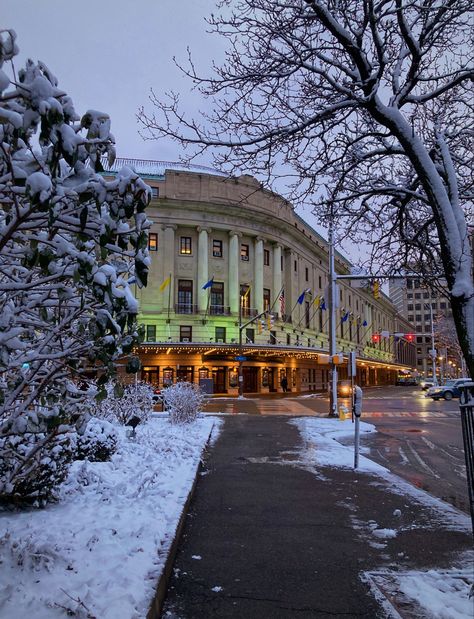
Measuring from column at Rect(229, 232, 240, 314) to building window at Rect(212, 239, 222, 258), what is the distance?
1072 millimetres

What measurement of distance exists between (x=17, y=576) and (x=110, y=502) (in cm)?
211

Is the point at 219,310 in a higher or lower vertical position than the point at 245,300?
lower

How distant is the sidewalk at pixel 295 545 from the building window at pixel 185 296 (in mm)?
41919

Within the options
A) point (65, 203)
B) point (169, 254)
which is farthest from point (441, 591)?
point (169, 254)

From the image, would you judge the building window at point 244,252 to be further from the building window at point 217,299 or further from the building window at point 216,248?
the building window at point 217,299

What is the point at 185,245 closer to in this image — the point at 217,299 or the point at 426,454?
the point at 217,299

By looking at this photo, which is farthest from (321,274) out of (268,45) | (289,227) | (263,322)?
(268,45)

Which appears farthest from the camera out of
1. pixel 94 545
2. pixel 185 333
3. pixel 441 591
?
pixel 185 333

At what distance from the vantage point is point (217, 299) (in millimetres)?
52969

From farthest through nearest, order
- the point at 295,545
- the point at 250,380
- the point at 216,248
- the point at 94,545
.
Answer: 1. the point at 250,380
2. the point at 216,248
3. the point at 295,545
4. the point at 94,545

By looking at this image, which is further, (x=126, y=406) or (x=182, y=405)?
(x=182, y=405)

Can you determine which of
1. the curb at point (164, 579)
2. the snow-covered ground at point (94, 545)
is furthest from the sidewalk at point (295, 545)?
the snow-covered ground at point (94, 545)

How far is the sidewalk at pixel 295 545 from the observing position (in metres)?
4.00

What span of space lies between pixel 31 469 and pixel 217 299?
47969mm
